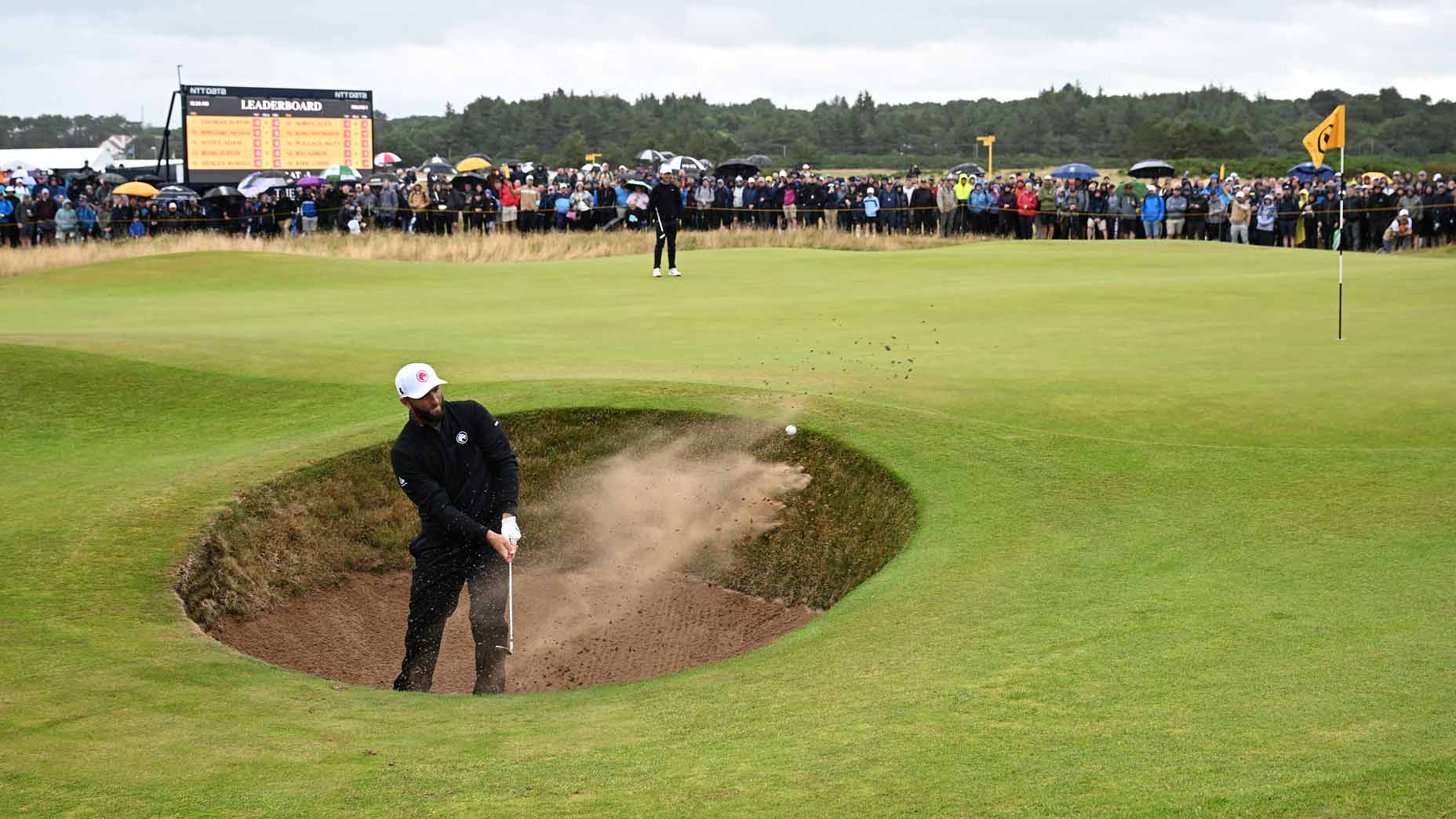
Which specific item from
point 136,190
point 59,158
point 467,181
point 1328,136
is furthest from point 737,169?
point 59,158

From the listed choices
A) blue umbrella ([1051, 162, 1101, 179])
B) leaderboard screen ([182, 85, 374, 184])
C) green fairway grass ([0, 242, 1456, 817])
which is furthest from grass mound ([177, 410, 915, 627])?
leaderboard screen ([182, 85, 374, 184])

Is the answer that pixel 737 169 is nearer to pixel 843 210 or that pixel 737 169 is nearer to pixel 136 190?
pixel 843 210

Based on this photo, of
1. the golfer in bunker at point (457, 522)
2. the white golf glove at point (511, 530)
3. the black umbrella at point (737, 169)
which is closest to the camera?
the white golf glove at point (511, 530)

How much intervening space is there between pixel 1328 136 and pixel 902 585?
12.2m

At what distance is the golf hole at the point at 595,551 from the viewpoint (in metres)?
11.1

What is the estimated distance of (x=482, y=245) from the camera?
38656 millimetres

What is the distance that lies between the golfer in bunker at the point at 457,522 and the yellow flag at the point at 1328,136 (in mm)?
12916

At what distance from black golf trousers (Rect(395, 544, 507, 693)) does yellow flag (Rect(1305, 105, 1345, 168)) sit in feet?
43.1

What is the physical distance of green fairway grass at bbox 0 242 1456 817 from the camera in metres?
6.09

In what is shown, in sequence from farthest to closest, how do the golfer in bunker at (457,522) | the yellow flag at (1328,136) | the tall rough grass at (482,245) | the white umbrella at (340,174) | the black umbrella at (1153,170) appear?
the white umbrella at (340,174) < the black umbrella at (1153,170) < the tall rough grass at (482,245) < the yellow flag at (1328,136) < the golfer in bunker at (457,522)

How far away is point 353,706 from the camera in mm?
7613

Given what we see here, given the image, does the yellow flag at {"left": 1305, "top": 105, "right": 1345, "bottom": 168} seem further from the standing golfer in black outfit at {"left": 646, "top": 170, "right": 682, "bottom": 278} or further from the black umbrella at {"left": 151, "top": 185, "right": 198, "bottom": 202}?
the black umbrella at {"left": 151, "top": 185, "right": 198, "bottom": 202}

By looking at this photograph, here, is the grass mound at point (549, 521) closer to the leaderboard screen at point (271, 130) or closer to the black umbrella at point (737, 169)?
the black umbrella at point (737, 169)

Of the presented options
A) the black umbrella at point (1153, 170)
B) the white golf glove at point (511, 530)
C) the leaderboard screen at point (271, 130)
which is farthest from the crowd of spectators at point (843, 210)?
the white golf glove at point (511, 530)
